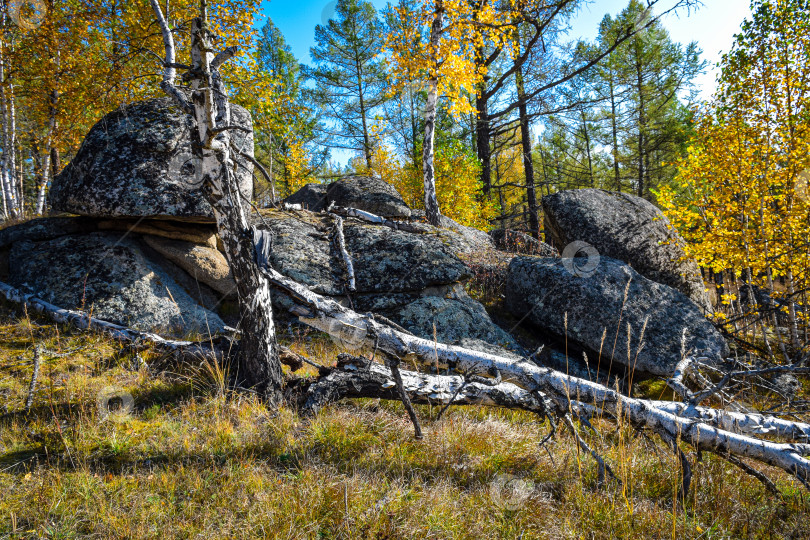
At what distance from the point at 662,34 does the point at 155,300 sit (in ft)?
77.8

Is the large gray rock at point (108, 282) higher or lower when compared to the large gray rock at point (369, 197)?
lower

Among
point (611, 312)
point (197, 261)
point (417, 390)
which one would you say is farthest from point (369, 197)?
point (417, 390)

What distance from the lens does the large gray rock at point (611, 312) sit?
5.95 metres

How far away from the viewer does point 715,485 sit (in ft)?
9.21

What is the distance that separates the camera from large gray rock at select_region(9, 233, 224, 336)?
529cm

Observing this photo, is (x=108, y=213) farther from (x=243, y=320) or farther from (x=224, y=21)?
(x=224, y=21)

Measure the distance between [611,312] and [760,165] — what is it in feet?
14.5

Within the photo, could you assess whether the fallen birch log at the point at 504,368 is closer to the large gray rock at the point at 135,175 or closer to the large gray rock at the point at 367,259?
the large gray rock at the point at 367,259

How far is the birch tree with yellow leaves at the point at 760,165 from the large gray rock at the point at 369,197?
6.90 meters

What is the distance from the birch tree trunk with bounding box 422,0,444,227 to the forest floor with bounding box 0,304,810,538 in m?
7.39

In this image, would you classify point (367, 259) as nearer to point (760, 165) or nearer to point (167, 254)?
point (167, 254)

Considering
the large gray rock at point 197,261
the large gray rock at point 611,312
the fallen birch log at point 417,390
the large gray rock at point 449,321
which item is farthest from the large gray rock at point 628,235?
the large gray rock at point 197,261

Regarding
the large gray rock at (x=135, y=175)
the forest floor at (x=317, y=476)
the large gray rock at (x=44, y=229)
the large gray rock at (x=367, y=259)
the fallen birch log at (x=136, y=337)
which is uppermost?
the large gray rock at (x=135, y=175)

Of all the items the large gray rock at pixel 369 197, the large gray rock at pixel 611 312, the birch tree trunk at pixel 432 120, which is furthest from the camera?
the large gray rock at pixel 369 197
